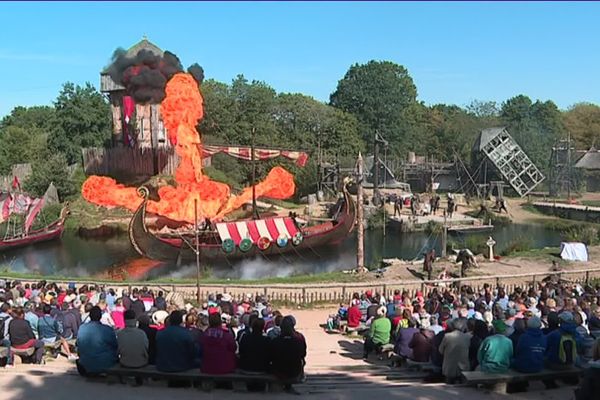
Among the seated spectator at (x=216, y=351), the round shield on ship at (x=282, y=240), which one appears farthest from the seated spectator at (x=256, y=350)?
the round shield on ship at (x=282, y=240)

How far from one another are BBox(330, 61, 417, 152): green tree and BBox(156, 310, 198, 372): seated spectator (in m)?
70.5

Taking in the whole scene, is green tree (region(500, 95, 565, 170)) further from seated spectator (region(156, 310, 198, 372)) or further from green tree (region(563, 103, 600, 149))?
seated spectator (region(156, 310, 198, 372))

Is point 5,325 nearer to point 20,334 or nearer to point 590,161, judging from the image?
point 20,334

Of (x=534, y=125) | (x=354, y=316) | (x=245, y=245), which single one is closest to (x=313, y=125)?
(x=534, y=125)

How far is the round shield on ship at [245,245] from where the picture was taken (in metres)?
32.3

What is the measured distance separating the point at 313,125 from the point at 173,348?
61.9m

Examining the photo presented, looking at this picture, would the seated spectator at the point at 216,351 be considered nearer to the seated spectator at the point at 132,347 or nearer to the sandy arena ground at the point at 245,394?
the sandy arena ground at the point at 245,394

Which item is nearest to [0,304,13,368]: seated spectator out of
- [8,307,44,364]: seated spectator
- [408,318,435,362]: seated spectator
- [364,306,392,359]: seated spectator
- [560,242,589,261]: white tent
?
[8,307,44,364]: seated spectator

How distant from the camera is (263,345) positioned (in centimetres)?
845

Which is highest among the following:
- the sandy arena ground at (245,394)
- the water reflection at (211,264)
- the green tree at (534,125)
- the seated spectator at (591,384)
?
the green tree at (534,125)

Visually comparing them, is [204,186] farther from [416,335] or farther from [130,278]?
[416,335]

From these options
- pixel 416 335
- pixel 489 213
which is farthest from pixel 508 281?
pixel 489 213

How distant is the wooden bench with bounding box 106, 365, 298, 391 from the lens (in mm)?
8344

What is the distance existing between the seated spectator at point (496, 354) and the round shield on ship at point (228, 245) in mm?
24042
